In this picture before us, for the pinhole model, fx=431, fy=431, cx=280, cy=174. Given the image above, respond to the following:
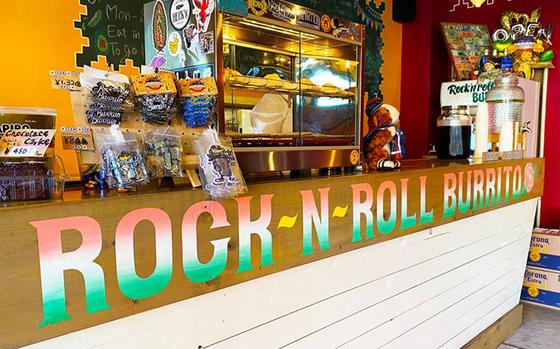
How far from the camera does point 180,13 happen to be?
1.45 meters

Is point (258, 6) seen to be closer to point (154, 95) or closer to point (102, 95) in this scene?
point (154, 95)

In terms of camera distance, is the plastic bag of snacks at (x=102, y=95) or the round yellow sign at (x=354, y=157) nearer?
the plastic bag of snacks at (x=102, y=95)

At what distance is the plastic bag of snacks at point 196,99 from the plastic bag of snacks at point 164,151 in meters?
0.09

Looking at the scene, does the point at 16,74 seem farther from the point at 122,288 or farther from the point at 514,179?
the point at 514,179

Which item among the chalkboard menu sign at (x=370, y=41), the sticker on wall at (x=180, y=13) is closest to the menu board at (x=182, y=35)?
the sticker on wall at (x=180, y=13)

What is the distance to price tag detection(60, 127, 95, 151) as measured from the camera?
3.53 ft

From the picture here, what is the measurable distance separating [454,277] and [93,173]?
1980 mm

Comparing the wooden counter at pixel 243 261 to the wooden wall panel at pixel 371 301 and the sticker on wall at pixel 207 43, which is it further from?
the sticker on wall at pixel 207 43

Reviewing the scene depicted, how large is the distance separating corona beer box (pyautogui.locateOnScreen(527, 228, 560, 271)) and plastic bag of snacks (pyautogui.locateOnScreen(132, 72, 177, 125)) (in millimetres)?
3584

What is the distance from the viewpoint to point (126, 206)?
38.2 inches

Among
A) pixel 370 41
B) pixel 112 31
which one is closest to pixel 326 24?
pixel 112 31

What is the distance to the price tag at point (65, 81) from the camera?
1.07m

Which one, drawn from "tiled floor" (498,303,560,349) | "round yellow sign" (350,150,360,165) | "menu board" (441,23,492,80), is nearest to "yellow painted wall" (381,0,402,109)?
"menu board" (441,23,492,80)

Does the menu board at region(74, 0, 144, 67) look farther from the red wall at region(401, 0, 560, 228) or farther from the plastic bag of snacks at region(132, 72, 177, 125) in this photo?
the red wall at region(401, 0, 560, 228)
